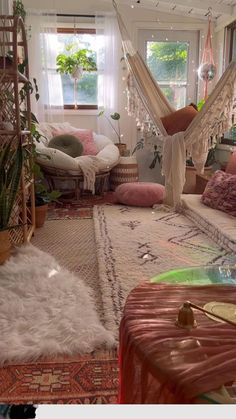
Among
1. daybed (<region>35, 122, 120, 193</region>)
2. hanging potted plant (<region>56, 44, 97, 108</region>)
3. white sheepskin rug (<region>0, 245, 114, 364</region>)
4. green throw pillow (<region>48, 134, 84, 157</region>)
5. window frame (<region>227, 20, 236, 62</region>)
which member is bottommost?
white sheepskin rug (<region>0, 245, 114, 364</region>)

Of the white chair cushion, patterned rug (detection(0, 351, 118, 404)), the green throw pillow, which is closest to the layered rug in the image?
patterned rug (detection(0, 351, 118, 404))

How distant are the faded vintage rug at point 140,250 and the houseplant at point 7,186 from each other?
1.81ft

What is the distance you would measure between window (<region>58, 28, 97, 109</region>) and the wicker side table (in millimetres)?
976

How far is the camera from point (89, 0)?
4539 millimetres

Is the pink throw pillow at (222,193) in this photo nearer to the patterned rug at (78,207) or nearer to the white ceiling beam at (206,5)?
the patterned rug at (78,207)

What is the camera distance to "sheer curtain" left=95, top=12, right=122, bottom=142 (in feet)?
14.9

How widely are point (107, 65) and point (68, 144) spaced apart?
48.1 inches

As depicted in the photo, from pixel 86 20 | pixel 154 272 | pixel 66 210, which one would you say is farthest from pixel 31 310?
pixel 86 20

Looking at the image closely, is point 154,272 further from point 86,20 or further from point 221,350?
point 86,20

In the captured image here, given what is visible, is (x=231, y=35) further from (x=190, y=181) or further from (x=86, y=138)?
(x=86, y=138)

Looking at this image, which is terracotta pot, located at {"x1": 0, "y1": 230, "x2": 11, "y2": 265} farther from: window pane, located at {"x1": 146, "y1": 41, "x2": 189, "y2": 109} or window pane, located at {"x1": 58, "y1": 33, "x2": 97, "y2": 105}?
window pane, located at {"x1": 146, "y1": 41, "x2": 189, "y2": 109}

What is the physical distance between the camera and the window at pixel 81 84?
4.64 m

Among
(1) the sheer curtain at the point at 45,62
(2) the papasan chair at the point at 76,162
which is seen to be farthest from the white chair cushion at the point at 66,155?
(1) the sheer curtain at the point at 45,62

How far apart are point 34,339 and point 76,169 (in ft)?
8.24
